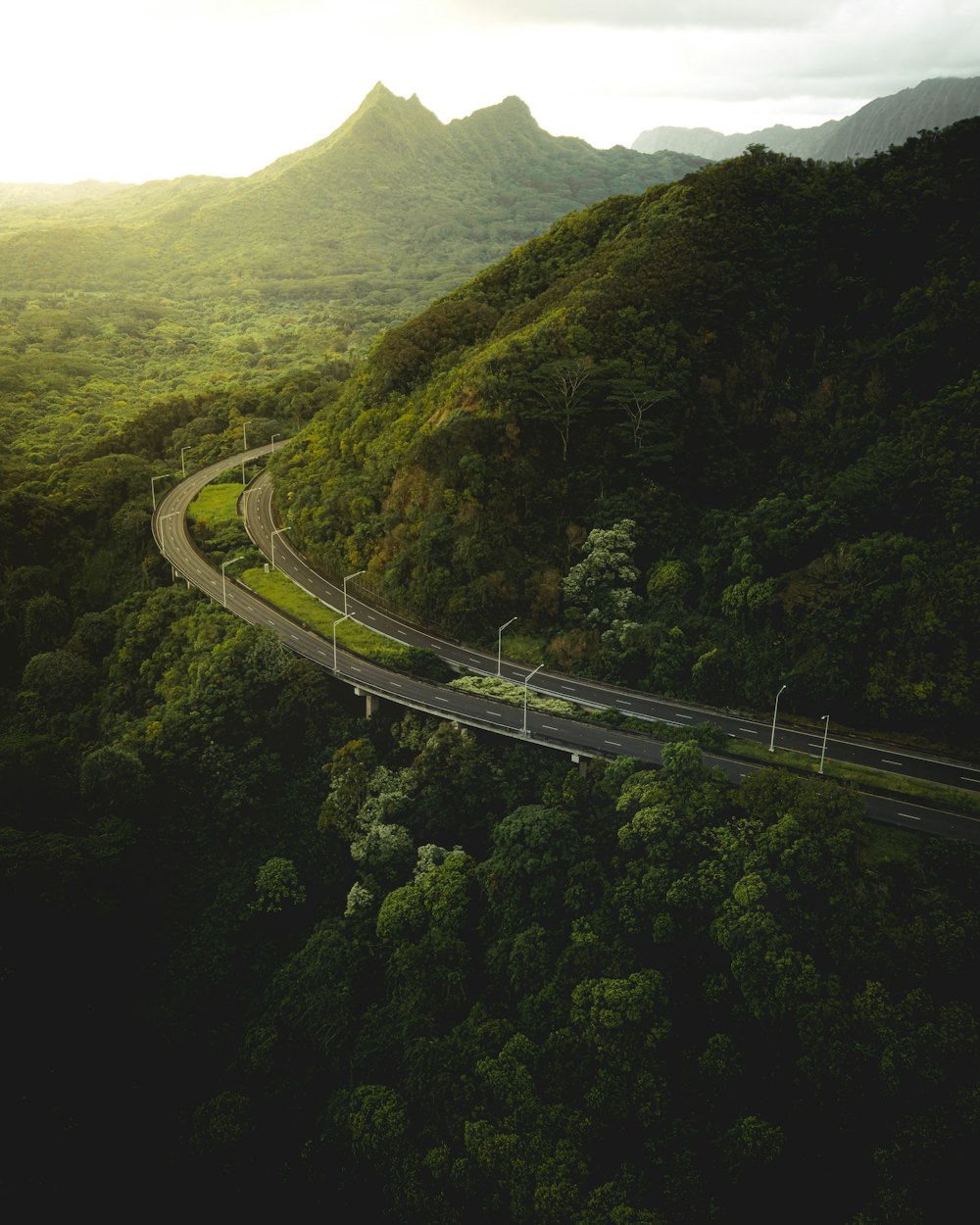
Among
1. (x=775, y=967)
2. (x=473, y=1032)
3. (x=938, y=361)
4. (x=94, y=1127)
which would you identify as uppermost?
(x=938, y=361)

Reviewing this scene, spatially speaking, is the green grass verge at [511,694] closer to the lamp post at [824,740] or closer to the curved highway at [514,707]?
the curved highway at [514,707]

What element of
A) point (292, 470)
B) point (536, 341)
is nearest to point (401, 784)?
point (536, 341)

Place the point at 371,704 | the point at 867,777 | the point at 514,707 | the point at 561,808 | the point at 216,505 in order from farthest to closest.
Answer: the point at 216,505 < the point at 371,704 < the point at 514,707 < the point at 561,808 < the point at 867,777

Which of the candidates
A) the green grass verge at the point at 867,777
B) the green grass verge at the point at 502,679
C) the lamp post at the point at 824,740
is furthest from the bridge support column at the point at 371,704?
the lamp post at the point at 824,740

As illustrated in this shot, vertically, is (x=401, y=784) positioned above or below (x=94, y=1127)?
above

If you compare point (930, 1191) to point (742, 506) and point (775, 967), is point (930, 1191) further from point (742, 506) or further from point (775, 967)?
point (742, 506)

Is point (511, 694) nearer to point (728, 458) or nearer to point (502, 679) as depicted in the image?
point (502, 679)

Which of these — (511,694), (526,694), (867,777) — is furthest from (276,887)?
(867,777)
